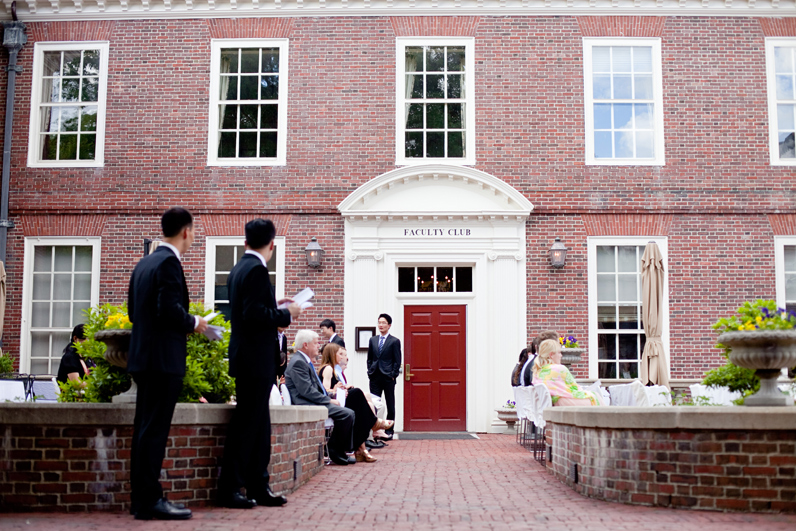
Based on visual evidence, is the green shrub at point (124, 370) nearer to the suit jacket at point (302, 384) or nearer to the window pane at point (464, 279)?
the suit jacket at point (302, 384)

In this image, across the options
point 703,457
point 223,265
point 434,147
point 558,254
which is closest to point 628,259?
point 558,254

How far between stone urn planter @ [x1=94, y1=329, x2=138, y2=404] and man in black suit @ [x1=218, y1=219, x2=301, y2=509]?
0.70 m

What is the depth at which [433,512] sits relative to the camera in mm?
6113

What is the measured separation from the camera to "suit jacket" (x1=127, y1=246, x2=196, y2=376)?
5.44m

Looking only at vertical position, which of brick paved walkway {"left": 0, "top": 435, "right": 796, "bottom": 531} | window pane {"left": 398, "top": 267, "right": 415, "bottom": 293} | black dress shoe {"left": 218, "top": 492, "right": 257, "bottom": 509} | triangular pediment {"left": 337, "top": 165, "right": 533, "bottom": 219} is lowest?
brick paved walkway {"left": 0, "top": 435, "right": 796, "bottom": 531}

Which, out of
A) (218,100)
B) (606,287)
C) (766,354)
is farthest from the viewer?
(218,100)

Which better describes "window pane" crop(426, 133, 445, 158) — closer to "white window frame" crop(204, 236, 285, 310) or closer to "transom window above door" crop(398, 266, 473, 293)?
"transom window above door" crop(398, 266, 473, 293)

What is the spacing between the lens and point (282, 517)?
5676 millimetres

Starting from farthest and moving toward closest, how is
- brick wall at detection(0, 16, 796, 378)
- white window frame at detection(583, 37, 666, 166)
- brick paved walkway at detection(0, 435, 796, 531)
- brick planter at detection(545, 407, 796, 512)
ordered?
white window frame at detection(583, 37, 666, 166) → brick wall at detection(0, 16, 796, 378) → brick planter at detection(545, 407, 796, 512) → brick paved walkway at detection(0, 435, 796, 531)

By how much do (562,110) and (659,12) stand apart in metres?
2.45

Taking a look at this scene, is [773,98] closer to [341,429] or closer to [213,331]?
[341,429]

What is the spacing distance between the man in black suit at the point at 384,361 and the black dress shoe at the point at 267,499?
7.27 metres

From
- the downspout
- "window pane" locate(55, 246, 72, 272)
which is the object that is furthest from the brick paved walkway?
the downspout

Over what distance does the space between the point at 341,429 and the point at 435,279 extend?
5731mm
